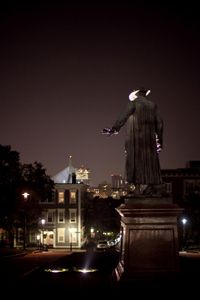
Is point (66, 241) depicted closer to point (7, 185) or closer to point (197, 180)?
point (197, 180)

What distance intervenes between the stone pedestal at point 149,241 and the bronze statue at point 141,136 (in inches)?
44.4

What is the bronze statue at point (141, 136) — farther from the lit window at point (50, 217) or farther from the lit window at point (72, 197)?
the lit window at point (50, 217)

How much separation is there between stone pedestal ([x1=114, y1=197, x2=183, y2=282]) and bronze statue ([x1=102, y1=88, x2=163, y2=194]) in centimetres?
113

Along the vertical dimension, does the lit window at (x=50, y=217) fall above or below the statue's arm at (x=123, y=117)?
below

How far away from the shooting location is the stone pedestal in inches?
404

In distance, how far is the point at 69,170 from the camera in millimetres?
117812

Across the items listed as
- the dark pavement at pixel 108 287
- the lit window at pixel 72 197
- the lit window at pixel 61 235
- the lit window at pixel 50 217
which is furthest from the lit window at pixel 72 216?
the dark pavement at pixel 108 287

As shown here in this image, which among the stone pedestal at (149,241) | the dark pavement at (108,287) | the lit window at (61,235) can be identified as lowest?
the lit window at (61,235)

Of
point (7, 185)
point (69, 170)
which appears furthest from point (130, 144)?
point (69, 170)

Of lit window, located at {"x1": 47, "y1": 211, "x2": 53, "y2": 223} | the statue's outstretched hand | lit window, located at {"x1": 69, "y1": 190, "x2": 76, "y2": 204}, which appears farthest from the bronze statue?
lit window, located at {"x1": 47, "y1": 211, "x2": 53, "y2": 223}

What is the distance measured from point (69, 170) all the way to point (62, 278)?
107 metres

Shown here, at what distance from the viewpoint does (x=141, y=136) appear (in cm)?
1179

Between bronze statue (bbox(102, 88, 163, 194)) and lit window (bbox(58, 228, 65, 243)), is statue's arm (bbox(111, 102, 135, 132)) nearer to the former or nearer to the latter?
A: bronze statue (bbox(102, 88, 163, 194))

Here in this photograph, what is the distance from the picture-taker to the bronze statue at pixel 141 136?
1159 centimetres
